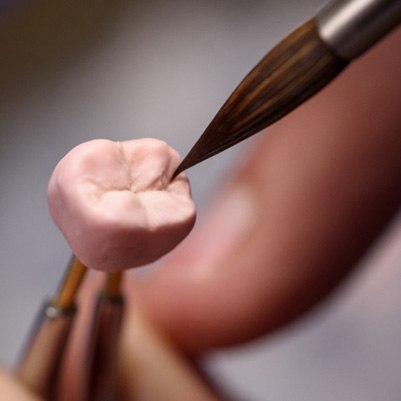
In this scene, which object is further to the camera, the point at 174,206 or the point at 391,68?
the point at 391,68

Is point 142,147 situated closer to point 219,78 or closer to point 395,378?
point 219,78

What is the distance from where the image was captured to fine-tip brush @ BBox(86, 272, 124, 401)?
13 centimetres

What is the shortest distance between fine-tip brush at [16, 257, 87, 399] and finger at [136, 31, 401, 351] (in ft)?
0.23

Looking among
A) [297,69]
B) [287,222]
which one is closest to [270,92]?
[297,69]

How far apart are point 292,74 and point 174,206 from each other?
0.02m

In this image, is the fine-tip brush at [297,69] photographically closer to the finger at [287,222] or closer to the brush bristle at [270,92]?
the brush bristle at [270,92]

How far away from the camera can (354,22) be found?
0.10 m

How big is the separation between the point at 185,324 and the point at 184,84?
7 centimetres

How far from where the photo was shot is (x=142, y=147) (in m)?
0.10

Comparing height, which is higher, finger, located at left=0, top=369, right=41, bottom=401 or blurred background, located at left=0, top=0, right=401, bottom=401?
blurred background, located at left=0, top=0, right=401, bottom=401

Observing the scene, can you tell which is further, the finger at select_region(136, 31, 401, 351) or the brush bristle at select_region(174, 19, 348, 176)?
the finger at select_region(136, 31, 401, 351)

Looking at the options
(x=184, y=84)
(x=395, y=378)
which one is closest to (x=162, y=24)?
(x=184, y=84)

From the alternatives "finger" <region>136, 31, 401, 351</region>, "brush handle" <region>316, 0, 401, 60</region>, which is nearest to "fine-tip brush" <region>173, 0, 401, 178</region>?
"brush handle" <region>316, 0, 401, 60</region>

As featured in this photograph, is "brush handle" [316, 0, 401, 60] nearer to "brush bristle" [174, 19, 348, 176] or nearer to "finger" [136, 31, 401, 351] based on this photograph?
"brush bristle" [174, 19, 348, 176]
